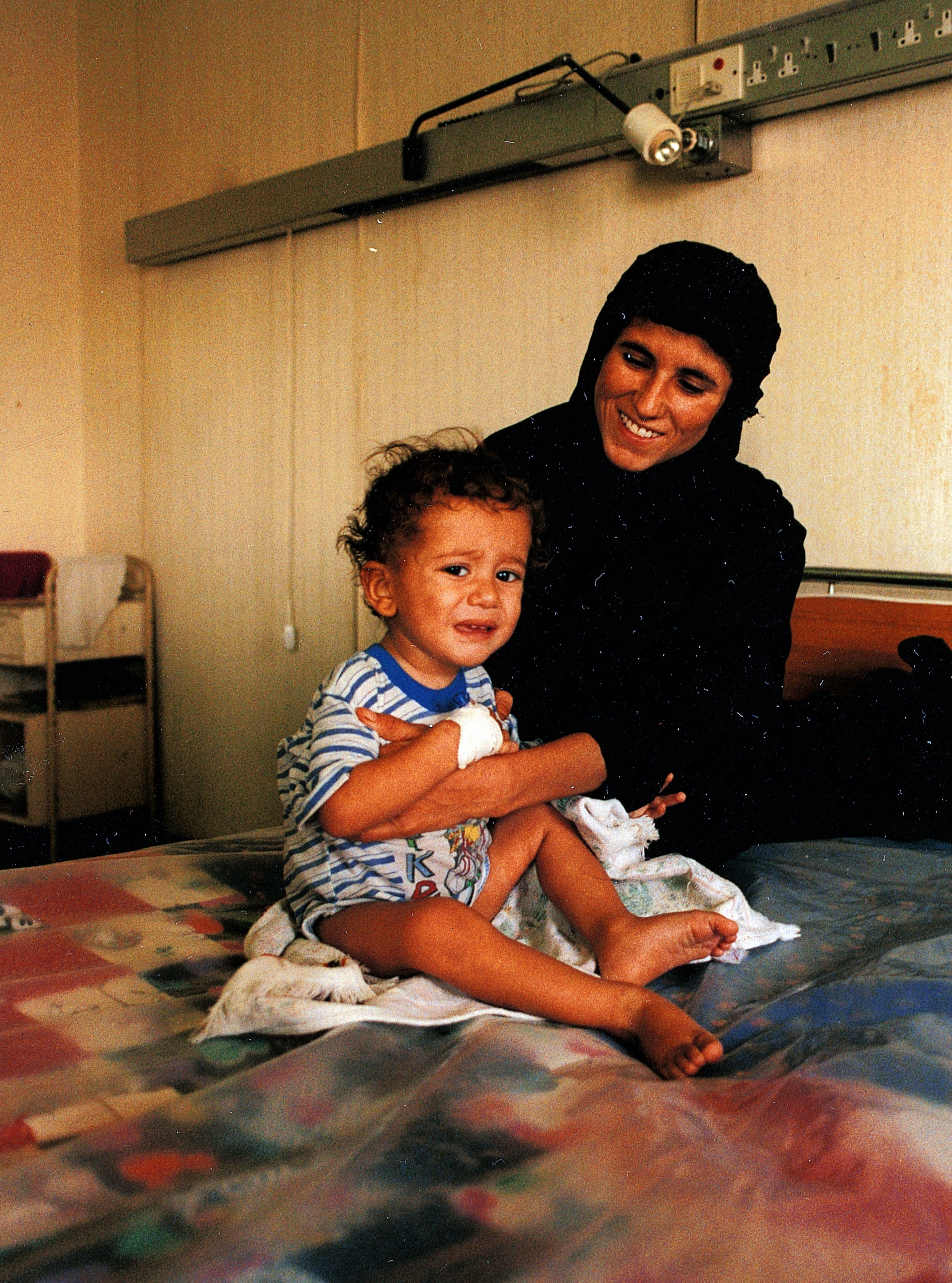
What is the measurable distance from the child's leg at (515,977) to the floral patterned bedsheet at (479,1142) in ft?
0.12

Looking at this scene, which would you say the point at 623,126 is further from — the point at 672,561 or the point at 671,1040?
the point at 671,1040

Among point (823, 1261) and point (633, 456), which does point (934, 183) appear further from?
point (823, 1261)

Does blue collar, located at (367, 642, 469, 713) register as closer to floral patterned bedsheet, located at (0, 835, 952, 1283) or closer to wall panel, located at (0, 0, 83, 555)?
floral patterned bedsheet, located at (0, 835, 952, 1283)

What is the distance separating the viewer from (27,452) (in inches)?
162

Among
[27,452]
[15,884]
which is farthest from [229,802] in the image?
[15,884]

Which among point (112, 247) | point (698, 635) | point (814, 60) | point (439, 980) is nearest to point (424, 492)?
point (698, 635)

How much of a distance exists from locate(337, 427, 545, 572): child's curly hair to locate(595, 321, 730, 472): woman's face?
0.30 meters

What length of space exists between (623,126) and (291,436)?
1.54 meters

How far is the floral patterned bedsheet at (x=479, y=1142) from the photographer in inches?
29.0

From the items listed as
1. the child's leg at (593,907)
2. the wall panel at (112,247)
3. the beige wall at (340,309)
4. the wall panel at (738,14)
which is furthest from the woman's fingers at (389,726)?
the wall panel at (112,247)

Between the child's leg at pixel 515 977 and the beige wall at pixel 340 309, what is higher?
the beige wall at pixel 340 309

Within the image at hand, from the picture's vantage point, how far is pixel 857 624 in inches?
87.7

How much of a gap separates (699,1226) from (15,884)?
3.73 feet

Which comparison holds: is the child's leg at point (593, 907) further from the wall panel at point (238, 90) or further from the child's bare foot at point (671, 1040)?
the wall panel at point (238, 90)
